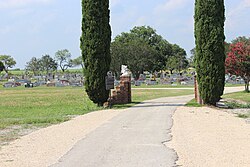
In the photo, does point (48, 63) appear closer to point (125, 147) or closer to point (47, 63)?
point (47, 63)

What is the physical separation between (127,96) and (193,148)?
51.0 ft

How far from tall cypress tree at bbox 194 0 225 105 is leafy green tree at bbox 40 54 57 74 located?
105 m

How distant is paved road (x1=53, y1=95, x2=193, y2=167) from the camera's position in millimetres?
8203

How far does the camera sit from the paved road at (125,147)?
8.20 meters

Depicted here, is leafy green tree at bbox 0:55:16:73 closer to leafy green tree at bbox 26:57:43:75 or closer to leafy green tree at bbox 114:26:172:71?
leafy green tree at bbox 26:57:43:75

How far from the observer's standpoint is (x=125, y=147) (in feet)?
32.1

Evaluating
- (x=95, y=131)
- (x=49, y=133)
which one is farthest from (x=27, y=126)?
(x=95, y=131)

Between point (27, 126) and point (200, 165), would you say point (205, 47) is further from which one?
point (200, 165)

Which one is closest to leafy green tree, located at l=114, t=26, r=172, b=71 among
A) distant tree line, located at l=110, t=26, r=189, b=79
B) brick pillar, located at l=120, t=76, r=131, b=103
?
distant tree line, located at l=110, t=26, r=189, b=79

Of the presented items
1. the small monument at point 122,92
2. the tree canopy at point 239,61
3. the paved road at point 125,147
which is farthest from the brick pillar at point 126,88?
the tree canopy at point 239,61

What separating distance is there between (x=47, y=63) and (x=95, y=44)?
105m

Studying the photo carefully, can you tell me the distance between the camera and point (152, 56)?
266ft

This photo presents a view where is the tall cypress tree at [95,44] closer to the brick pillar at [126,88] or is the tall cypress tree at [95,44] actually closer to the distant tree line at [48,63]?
the brick pillar at [126,88]

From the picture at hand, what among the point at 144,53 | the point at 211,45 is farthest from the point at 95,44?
the point at 144,53
